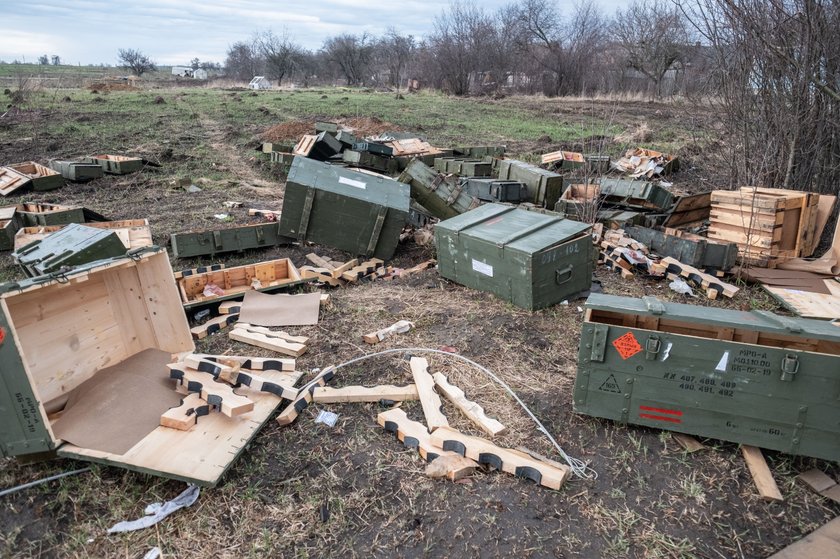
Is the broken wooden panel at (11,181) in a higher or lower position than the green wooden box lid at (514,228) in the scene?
higher

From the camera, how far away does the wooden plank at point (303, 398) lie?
399 centimetres

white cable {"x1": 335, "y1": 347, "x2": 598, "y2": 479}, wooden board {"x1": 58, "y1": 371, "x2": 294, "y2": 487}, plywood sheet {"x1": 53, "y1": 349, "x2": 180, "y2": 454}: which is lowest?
white cable {"x1": 335, "y1": 347, "x2": 598, "y2": 479}

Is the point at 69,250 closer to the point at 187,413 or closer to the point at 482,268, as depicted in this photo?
the point at 187,413

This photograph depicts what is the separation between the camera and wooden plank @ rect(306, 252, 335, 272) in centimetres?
716

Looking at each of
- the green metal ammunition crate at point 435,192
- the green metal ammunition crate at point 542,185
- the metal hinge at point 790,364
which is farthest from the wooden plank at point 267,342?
the green metal ammunition crate at point 542,185

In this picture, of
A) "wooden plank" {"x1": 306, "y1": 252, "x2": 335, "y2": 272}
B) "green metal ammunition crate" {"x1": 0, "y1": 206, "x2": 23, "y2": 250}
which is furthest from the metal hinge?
"green metal ammunition crate" {"x1": 0, "y1": 206, "x2": 23, "y2": 250}

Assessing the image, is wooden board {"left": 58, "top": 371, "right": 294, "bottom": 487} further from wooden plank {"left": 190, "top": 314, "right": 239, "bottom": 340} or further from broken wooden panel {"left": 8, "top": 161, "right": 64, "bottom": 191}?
broken wooden panel {"left": 8, "top": 161, "right": 64, "bottom": 191}

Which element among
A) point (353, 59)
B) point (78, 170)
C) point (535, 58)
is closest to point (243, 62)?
point (353, 59)

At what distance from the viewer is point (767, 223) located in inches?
280

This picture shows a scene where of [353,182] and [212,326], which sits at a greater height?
[353,182]

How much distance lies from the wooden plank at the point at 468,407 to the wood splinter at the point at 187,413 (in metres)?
1.78

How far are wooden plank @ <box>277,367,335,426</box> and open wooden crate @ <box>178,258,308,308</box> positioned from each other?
210 cm

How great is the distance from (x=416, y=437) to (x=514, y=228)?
3077mm

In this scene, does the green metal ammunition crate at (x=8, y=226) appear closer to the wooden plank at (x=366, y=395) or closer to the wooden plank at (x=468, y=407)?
the wooden plank at (x=366, y=395)
